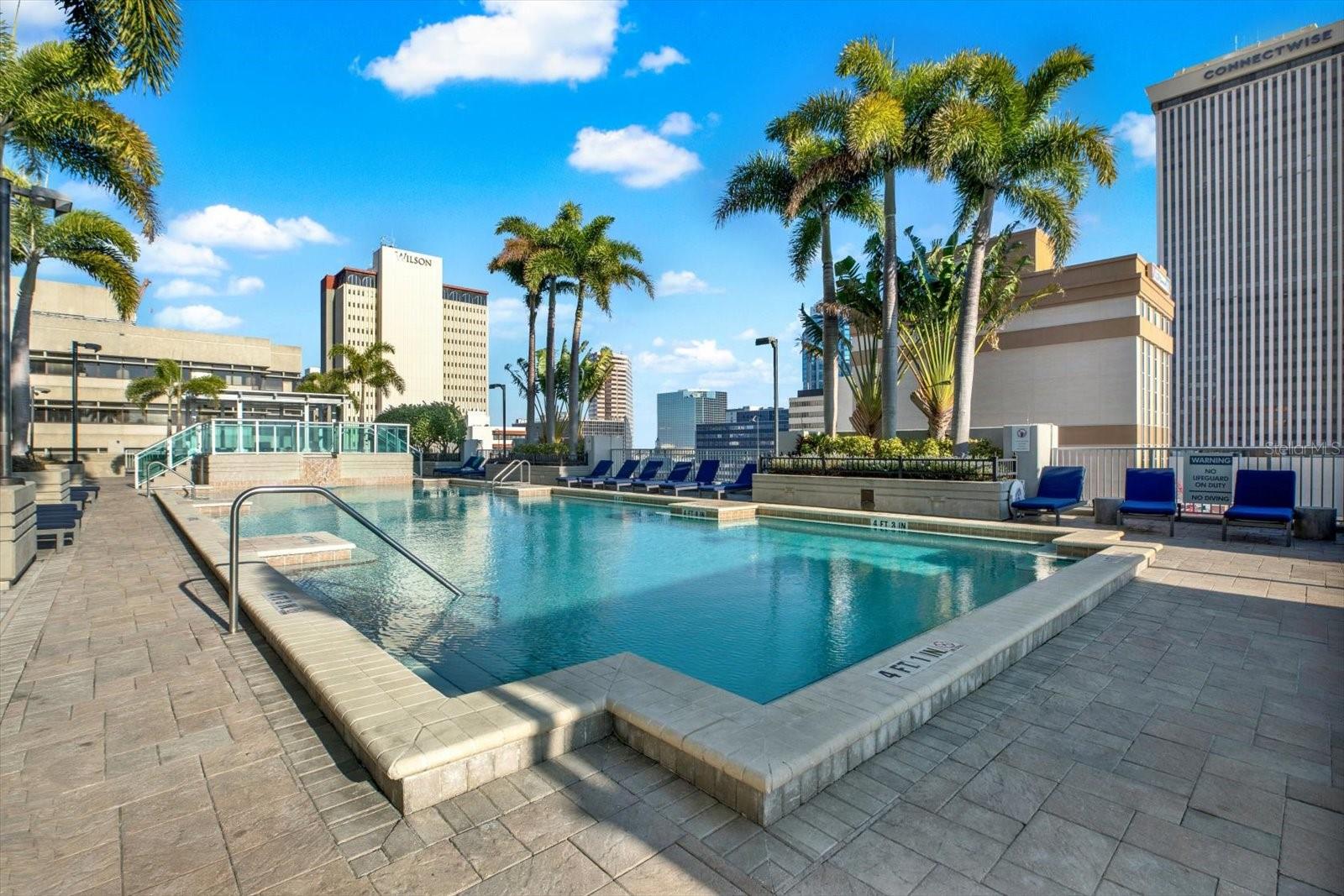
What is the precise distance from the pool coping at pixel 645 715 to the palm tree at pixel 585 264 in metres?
20.6

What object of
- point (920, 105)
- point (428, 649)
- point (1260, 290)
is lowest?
point (428, 649)

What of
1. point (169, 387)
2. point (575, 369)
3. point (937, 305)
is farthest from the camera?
point (169, 387)

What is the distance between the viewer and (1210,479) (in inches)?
401

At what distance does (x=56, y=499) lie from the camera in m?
12.1

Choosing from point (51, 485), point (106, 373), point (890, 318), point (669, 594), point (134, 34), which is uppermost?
point (134, 34)

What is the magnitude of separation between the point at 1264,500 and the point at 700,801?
1057 cm

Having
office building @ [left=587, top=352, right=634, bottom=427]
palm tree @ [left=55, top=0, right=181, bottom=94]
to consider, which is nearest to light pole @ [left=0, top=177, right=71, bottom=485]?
palm tree @ [left=55, top=0, right=181, bottom=94]

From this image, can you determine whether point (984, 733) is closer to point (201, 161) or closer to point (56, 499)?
point (56, 499)

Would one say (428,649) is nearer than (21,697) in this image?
No

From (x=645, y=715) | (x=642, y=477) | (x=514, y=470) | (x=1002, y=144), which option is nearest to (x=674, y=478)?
(x=642, y=477)

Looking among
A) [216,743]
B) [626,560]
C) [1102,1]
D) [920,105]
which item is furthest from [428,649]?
[1102,1]

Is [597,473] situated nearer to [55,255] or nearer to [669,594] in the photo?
[669,594]

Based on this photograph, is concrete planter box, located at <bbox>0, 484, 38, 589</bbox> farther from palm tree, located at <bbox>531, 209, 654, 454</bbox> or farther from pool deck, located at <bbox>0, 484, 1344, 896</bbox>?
palm tree, located at <bbox>531, 209, 654, 454</bbox>

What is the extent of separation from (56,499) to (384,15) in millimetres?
11334
